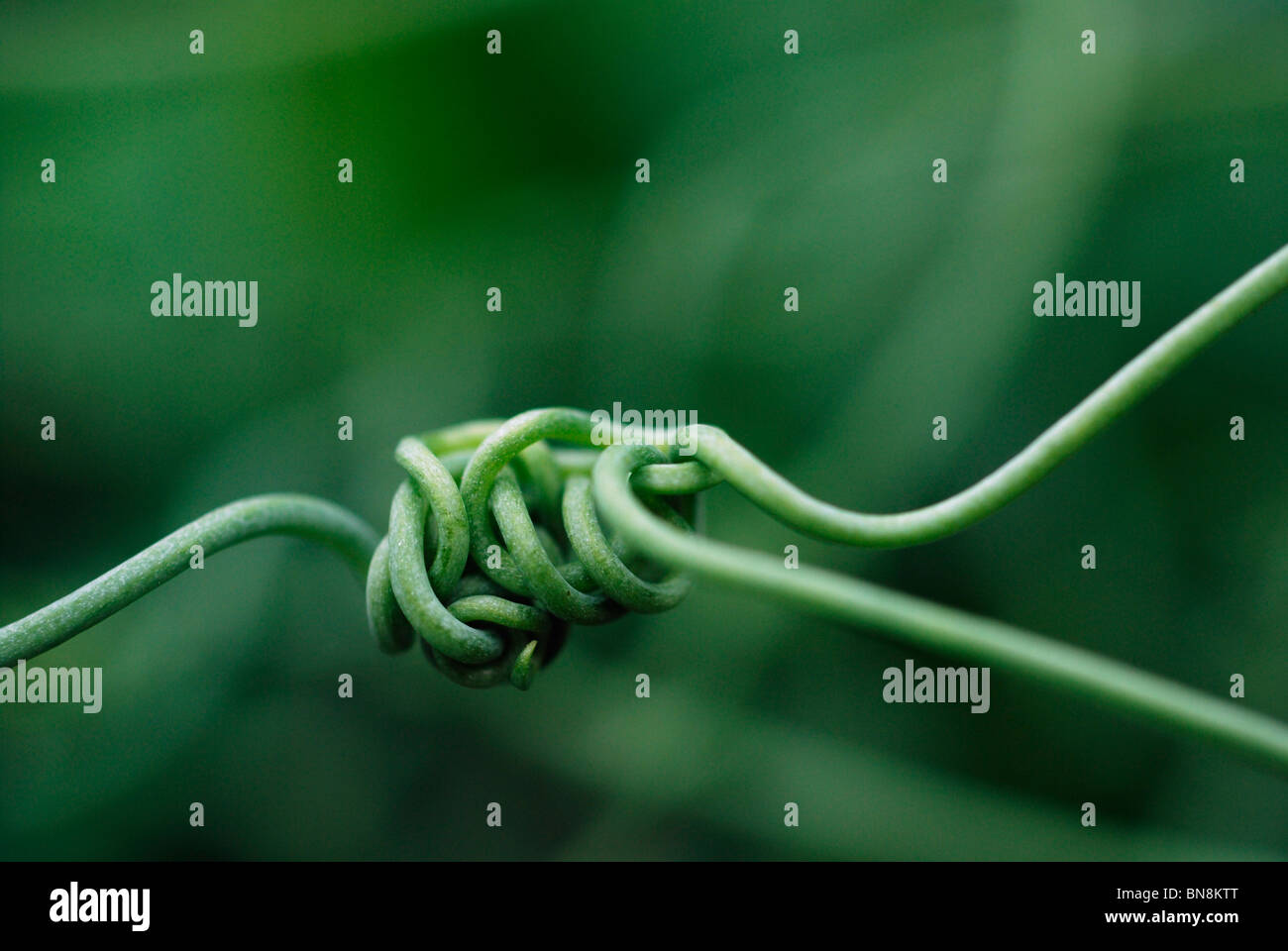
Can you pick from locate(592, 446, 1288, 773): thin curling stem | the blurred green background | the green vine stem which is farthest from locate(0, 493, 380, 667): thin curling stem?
the blurred green background

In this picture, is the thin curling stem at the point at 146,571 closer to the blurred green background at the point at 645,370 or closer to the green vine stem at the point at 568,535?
the green vine stem at the point at 568,535

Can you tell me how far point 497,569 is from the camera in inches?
22.3

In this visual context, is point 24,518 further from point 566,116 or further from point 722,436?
point 722,436

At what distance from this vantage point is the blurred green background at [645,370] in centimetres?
106

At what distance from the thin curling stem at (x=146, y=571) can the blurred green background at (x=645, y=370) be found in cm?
52

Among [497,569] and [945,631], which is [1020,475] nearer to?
[945,631]

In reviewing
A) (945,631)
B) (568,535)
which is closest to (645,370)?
(568,535)

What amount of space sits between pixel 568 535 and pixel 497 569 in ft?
0.15

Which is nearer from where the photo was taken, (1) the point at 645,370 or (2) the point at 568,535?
(2) the point at 568,535

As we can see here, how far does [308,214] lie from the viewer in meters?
1.13

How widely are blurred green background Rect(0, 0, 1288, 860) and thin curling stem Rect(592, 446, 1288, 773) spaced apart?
1.94ft

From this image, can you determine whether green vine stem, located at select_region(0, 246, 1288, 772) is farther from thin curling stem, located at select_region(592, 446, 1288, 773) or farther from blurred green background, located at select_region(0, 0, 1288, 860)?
blurred green background, located at select_region(0, 0, 1288, 860)

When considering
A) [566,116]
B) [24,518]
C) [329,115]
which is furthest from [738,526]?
[24,518]
